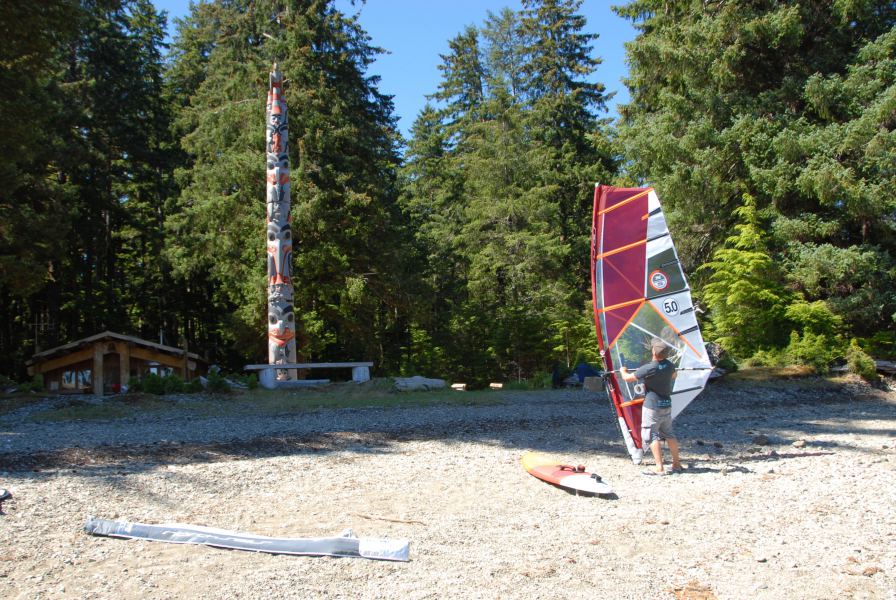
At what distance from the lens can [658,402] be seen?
7.93 meters

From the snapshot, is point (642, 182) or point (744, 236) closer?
point (744, 236)

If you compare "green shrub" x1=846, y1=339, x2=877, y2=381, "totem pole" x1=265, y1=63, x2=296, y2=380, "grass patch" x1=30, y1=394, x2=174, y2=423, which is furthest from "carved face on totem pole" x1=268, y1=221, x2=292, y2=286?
"green shrub" x1=846, y1=339, x2=877, y2=381

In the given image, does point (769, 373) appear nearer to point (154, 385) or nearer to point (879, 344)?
point (879, 344)

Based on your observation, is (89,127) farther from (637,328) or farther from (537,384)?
(637,328)

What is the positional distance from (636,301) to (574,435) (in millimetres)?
2788

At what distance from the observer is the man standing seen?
25.9ft

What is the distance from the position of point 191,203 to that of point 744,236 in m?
21.1

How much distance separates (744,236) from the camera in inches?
770

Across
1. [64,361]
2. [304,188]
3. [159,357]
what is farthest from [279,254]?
[64,361]

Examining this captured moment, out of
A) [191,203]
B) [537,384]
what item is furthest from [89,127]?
[537,384]

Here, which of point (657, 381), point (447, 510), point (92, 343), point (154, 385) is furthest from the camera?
point (92, 343)

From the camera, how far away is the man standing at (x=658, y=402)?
7.90 meters

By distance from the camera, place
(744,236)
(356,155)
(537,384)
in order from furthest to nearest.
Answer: (356,155) < (744,236) < (537,384)

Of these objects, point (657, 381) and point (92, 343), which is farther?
point (92, 343)
